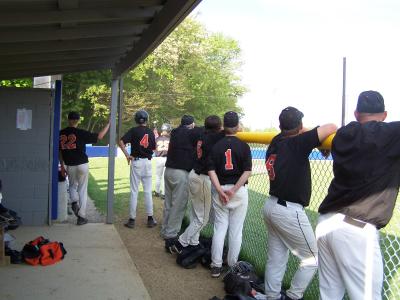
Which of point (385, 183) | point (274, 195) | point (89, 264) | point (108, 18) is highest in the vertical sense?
point (108, 18)

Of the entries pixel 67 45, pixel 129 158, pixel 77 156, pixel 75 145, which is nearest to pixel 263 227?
pixel 129 158

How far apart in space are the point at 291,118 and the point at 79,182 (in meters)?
4.67

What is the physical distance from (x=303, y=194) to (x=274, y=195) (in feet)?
0.87

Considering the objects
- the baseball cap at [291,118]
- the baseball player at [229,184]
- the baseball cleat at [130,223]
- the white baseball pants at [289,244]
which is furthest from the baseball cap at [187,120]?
the baseball cap at [291,118]

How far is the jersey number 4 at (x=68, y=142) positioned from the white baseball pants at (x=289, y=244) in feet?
14.2

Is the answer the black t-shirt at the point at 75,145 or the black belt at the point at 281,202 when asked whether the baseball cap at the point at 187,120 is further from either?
the black belt at the point at 281,202

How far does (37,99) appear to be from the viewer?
23.5ft

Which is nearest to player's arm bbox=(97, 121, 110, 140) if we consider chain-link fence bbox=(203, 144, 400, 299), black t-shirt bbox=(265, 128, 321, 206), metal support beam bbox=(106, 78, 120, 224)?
metal support beam bbox=(106, 78, 120, 224)

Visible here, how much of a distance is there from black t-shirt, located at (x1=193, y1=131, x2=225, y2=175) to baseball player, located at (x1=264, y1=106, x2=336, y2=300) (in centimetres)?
169

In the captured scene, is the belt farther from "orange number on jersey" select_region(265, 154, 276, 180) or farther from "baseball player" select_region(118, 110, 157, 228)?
"baseball player" select_region(118, 110, 157, 228)

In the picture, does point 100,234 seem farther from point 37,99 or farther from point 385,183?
point 385,183

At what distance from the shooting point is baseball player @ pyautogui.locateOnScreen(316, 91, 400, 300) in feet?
8.66

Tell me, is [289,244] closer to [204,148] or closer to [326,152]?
[326,152]

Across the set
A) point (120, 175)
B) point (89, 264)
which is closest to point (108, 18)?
point (89, 264)
